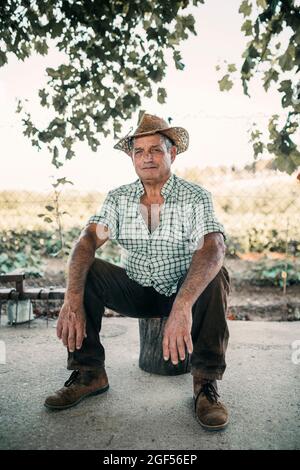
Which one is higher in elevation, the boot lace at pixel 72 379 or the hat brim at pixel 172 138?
the hat brim at pixel 172 138

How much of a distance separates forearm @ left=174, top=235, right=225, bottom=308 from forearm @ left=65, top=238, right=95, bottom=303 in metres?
0.60

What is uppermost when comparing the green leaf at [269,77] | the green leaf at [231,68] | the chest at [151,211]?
the green leaf at [231,68]

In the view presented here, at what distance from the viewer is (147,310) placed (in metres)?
2.52

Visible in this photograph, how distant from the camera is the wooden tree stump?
2.60 m

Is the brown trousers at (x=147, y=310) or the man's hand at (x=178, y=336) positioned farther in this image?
the brown trousers at (x=147, y=310)

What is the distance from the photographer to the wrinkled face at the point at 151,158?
8.55 feet

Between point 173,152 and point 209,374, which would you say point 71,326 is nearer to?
point 209,374

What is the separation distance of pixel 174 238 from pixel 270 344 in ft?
4.93

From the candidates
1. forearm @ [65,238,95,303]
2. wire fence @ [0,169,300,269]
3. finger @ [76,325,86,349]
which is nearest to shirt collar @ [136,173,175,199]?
forearm @ [65,238,95,303]

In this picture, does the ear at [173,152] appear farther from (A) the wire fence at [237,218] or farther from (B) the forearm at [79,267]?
(A) the wire fence at [237,218]

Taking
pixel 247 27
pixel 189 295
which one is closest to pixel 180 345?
pixel 189 295

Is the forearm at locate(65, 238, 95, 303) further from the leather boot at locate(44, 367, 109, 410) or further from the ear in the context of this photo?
the ear

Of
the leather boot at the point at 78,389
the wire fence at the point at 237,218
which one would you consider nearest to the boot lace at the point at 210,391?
the leather boot at the point at 78,389

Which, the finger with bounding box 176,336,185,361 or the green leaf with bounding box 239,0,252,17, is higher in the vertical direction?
the green leaf with bounding box 239,0,252,17
